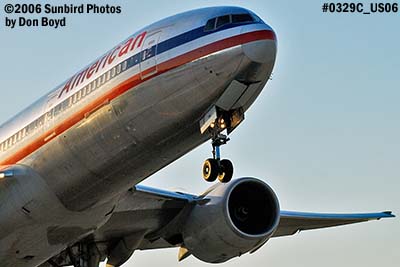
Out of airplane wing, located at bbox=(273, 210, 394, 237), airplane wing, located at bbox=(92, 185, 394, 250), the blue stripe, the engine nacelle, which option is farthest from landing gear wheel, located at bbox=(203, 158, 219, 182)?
airplane wing, located at bbox=(273, 210, 394, 237)

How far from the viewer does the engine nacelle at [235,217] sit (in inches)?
1187

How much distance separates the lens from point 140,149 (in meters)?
24.5

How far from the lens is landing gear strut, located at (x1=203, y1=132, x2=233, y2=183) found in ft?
75.6

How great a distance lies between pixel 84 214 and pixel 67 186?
41.4 inches

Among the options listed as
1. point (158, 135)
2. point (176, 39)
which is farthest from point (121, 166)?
point (176, 39)

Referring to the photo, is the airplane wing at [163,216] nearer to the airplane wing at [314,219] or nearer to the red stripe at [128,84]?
the airplane wing at [314,219]

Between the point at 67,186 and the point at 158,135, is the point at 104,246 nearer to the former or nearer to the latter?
the point at 67,186

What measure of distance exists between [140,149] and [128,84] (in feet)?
4.66

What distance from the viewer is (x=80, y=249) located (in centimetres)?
3098

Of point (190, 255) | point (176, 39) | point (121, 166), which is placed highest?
point (176, 39)

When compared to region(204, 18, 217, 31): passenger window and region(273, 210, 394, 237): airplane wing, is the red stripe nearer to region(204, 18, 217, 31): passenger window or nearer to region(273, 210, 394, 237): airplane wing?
region(204, 18, 217, 31): passenger window

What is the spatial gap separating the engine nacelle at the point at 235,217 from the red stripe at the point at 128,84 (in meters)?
5.93

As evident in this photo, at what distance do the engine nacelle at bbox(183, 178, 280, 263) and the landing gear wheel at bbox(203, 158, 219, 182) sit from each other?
23.1 ft

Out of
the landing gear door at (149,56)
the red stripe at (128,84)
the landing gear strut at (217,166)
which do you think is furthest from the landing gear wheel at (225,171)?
the landing gear door at (149,56)
